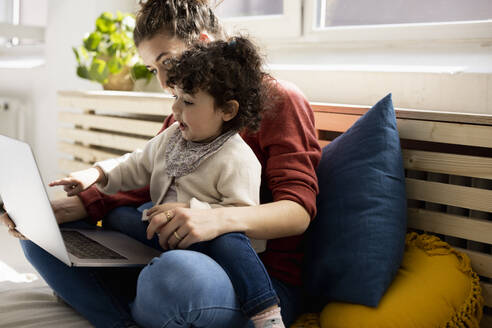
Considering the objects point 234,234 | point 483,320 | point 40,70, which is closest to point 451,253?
point 483,320

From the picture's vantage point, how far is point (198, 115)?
3.82ft

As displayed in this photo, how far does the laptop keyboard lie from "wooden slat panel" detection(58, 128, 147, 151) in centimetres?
86

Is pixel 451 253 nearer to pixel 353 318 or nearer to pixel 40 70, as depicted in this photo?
pixel 353 318

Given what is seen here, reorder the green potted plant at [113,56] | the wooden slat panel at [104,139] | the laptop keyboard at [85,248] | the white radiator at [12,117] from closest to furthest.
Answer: the laptop keyboard at [85,248] < the wooden slat panel at [104,139] < the green potted plant at [113,56] < the white radiator at [12,117]

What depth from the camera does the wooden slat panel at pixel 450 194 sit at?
1.23m

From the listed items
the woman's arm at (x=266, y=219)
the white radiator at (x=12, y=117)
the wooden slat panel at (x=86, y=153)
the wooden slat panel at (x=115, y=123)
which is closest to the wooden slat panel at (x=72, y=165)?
the wooden slat panel at (x=86, y=153)

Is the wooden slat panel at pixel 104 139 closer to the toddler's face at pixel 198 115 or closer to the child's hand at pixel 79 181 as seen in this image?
the child's hand at pixel 79 181

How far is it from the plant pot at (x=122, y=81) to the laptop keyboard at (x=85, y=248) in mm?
1114

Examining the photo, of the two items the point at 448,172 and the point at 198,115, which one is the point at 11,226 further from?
the point at 448,172

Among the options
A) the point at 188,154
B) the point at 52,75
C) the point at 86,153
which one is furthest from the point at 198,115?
the point at 52,75

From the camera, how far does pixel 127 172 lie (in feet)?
4.36

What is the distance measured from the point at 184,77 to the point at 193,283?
0.40 metres

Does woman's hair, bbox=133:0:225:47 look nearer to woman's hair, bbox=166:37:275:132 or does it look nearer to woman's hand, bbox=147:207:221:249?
woman's hair, bbox=166:37:275:132

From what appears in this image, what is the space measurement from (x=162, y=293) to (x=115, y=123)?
4.30ft
